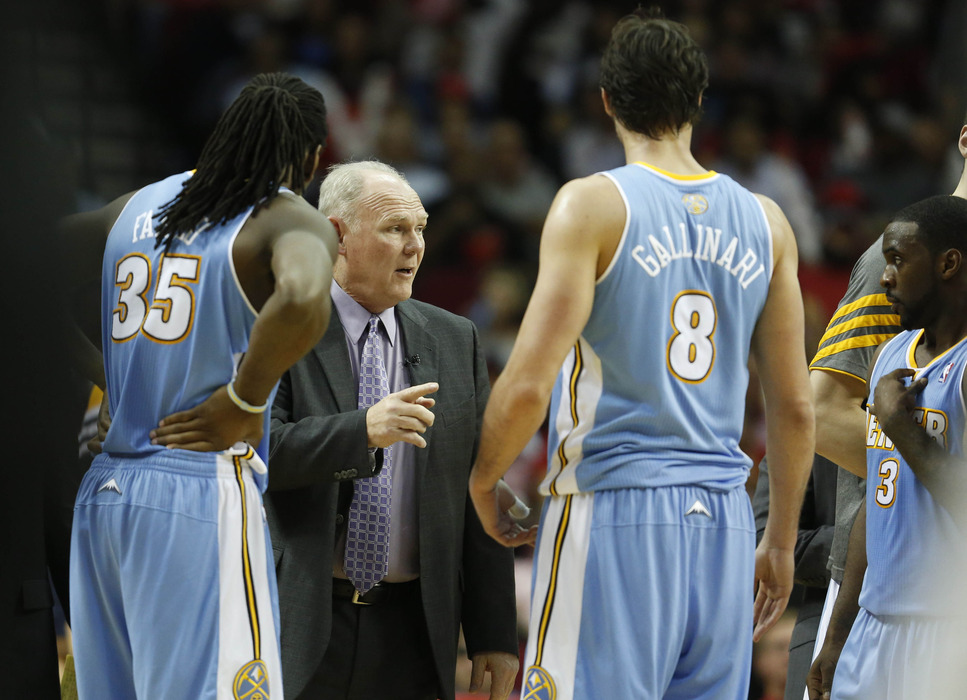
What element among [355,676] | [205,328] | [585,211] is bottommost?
[355,676]

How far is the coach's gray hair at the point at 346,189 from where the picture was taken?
145 inches

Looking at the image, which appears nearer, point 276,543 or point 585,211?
point 585,211

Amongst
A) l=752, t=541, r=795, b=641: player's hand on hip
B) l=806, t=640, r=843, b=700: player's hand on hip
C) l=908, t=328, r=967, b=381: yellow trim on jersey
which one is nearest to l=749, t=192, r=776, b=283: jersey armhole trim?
l=908, t=328, r=967, b=381: yellow trim on jersey

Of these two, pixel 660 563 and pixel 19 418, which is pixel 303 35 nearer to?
pixel 19 418

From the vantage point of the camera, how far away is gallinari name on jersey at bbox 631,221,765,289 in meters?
2.84

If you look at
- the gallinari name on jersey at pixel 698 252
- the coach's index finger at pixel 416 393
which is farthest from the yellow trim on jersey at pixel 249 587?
the gallinari name on jersey at pixel 698 252

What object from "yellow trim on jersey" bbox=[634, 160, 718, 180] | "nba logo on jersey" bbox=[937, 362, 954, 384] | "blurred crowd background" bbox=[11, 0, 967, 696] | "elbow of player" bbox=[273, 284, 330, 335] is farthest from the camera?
"blurred crowd background" bbox=[11, 0, 967, 696]

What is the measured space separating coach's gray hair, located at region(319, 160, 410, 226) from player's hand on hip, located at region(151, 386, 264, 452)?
1.05 meters

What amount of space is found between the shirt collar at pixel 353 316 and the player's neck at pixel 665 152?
103cm

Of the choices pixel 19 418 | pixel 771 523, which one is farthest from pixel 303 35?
pixel 771 523

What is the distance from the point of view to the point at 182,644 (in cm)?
269

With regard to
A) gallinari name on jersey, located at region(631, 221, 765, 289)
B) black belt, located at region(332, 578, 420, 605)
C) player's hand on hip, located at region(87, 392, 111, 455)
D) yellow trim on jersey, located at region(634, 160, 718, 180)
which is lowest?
black belt, located at region(332, 578, 420, 605)

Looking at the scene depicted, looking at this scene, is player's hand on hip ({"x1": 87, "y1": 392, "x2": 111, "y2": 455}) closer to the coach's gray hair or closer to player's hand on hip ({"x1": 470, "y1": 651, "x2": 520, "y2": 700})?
the coach's gray hair

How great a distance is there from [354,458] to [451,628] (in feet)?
2.09
